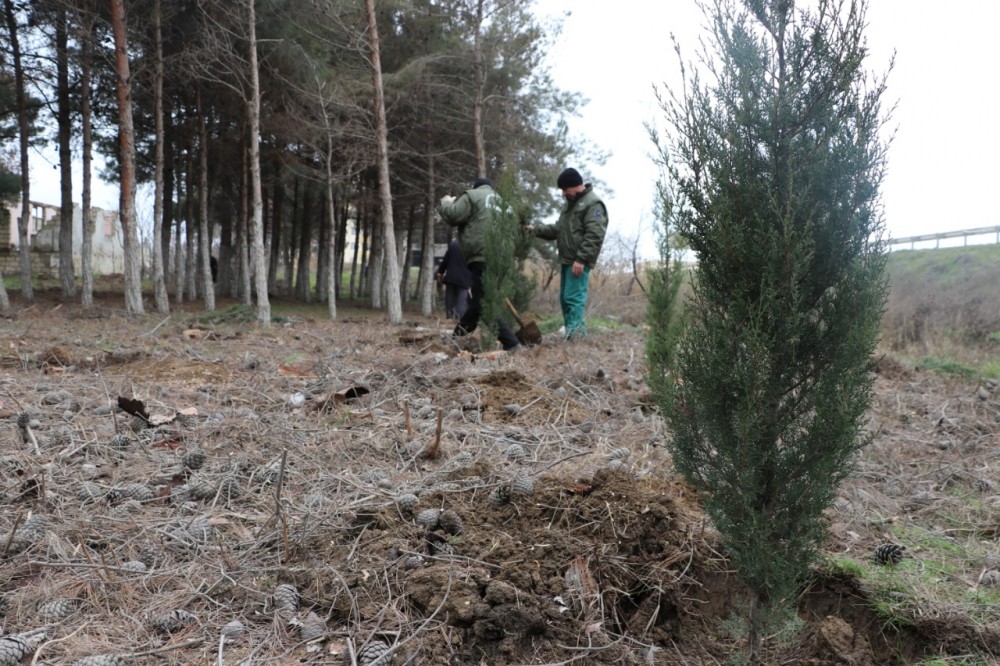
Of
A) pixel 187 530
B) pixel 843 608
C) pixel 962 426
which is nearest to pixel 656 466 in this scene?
pixel 843 608

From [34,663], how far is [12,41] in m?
18.5

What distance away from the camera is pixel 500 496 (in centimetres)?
346

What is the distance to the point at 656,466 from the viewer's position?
4230 mm

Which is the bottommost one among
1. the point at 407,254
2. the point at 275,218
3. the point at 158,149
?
the point at 407,254

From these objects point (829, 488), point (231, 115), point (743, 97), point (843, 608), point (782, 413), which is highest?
point (231, 115)

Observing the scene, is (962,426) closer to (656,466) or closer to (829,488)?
(656,466)

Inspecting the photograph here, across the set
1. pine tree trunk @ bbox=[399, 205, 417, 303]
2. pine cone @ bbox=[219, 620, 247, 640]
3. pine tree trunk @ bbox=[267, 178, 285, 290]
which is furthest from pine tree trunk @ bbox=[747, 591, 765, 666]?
pine tree trunk @ bbox=[399, 205, 417, 303]

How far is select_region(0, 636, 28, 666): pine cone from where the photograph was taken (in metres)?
2.34

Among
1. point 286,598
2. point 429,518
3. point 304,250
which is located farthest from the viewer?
point 304,250

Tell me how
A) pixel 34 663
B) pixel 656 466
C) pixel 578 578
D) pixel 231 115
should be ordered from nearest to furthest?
1. pixel 34 663
2. pixel 578 578
3. pixel 656 466
4. pixel 231 115

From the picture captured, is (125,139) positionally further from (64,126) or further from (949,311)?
(949,311)

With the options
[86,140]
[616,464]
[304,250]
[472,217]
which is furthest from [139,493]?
[304,250]

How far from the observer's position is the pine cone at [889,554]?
132 inches

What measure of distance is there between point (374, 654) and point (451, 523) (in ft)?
2.63
